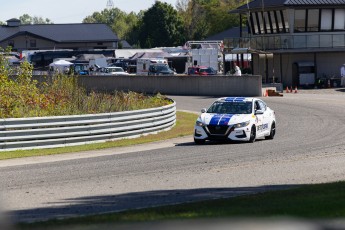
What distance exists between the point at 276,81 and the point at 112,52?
3387cm

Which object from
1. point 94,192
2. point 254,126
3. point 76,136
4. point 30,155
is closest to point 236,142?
point 254,126

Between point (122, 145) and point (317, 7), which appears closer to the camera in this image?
point (122, 145)

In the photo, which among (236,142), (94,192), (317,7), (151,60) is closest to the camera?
(94,192)

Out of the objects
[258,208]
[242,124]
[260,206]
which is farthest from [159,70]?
[258,208]

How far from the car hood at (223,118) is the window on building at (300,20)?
3723 centimetres

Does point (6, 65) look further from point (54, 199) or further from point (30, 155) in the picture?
point (54, 199)

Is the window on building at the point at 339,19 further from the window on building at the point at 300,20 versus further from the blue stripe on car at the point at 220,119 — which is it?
the blue stripe on car at the point at 220,119

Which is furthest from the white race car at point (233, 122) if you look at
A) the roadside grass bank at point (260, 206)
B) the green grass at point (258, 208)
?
the roadside grass bank at point (260, 206)

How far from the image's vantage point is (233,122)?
25953 millimetres

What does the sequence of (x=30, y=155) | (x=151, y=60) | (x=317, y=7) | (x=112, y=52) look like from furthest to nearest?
(x=112, y=52)
(x=151, y=60)
(x=317, y=7)
(x=30, y=155)

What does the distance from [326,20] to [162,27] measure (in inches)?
2664

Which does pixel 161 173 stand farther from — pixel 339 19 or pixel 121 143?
pixel 339 19

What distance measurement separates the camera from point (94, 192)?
14.9m

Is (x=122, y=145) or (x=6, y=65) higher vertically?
(x=6, y=65)
